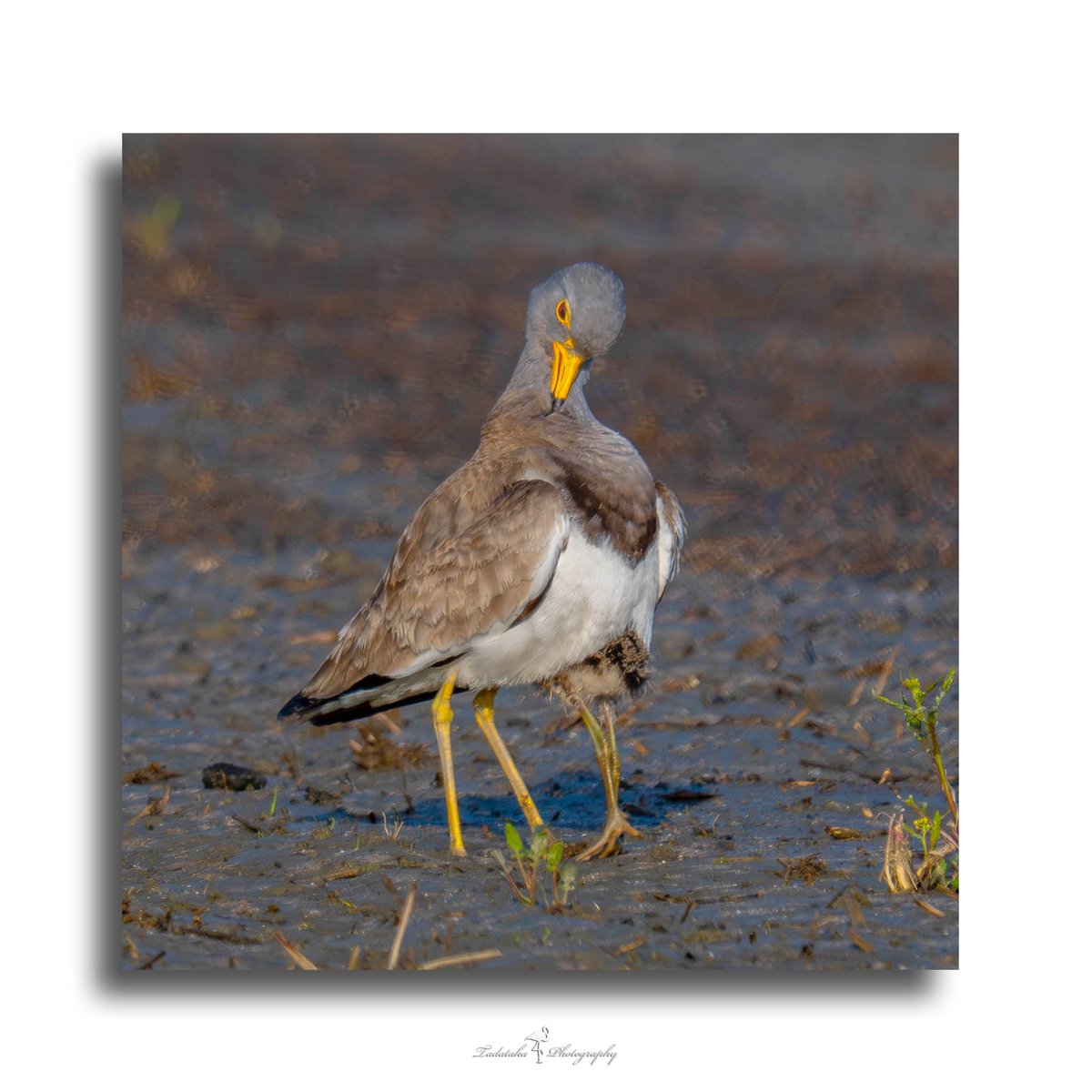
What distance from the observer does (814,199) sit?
23.0ft

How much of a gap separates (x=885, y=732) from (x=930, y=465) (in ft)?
3.53

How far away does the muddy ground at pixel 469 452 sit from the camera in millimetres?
5984

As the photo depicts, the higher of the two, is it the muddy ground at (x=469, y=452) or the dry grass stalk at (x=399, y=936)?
the muddy ground at (x=469, y=452)

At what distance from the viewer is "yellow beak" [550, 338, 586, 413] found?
6.51 metres

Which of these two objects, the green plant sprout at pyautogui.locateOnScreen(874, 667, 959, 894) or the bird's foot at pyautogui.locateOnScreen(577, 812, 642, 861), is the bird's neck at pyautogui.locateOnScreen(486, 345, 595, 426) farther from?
the green plant sprout at pyautogui.locateOnScreen(874, 667, 959, 894)

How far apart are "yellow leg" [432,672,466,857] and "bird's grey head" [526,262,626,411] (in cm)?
98

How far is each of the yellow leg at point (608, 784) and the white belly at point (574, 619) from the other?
289mm

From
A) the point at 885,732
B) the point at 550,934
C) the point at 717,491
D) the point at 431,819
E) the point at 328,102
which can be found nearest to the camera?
the point at 550,934

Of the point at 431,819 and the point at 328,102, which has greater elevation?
the point at 328,102

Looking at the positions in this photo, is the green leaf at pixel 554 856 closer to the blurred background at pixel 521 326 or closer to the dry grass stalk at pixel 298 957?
the dry grass stalk at pixel 298 957

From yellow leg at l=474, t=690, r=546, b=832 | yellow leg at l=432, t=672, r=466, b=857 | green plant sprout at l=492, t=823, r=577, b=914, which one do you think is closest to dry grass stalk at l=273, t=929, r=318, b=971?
green plant sprout at l=492, t=823, r=577, b=914

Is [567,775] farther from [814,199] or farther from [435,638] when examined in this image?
[814,199]

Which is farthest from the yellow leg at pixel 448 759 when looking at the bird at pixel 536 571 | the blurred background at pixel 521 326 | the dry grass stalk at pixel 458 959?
the blurred background at pixel 521 326
